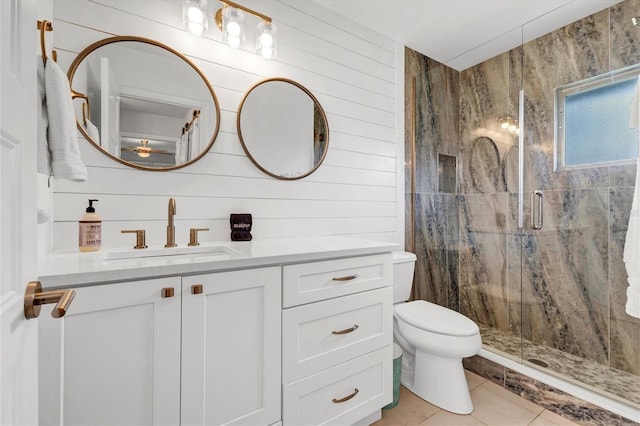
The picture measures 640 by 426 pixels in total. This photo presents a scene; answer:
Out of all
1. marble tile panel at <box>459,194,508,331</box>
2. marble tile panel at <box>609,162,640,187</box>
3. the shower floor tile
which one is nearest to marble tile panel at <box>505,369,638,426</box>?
the shower floor tile

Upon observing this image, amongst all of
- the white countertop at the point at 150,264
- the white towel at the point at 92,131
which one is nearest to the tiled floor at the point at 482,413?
the white countertop at the point at 150,264

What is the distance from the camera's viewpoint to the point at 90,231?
3.94 ft

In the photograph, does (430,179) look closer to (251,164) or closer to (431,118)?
(431,118)

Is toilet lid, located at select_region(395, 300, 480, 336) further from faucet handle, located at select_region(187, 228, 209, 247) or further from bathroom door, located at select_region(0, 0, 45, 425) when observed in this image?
bathroom door, located at select_region(0, 0, 45, 425)

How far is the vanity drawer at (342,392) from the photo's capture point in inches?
48.5

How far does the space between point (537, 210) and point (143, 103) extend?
2629mm

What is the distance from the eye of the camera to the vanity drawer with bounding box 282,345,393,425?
4.04 feet

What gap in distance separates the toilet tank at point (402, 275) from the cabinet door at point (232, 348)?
3.27 ft

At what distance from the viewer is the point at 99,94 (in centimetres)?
131

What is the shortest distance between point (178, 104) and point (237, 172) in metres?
0.43

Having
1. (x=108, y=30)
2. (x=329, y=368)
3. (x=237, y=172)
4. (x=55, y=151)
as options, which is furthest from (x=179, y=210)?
(x=329, y=368)

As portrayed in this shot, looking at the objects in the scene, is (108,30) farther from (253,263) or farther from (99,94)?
(253,263)

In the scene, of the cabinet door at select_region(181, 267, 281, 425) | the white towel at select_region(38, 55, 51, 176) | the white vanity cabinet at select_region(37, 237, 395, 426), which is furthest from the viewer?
the cabinet door at select_region(181, 267, 281, 425)

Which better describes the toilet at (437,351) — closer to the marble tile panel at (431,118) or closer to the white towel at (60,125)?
the marble tile panel at (431,118)
